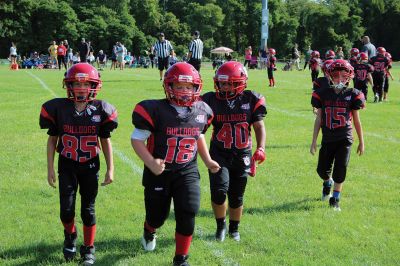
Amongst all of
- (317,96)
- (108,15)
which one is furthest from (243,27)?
(317,96)

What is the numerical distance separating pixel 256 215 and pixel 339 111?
5.28 ft

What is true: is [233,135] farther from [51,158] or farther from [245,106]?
[51,158]

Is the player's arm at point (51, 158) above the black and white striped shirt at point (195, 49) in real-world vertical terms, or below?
below

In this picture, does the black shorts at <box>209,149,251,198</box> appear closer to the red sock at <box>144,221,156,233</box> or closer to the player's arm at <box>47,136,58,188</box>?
the red sock at <box>144,221,156,233</box>

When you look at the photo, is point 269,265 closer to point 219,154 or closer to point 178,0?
point 219,154

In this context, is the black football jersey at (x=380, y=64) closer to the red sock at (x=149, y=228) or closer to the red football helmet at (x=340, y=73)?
the red football helmet at (x=340, y=73)

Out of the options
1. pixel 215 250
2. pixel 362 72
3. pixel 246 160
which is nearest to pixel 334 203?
pixel 246 160

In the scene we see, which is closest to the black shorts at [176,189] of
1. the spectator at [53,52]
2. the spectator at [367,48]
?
the spectator at [367,48]

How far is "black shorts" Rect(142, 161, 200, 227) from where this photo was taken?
13.4 ft

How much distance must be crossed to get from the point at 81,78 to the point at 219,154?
59.4 inches

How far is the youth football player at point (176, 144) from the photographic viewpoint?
398cm

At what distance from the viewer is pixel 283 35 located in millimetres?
79750

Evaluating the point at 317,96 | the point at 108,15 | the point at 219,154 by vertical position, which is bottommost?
the point at 219,154

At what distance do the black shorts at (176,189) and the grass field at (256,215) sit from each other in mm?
595
